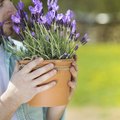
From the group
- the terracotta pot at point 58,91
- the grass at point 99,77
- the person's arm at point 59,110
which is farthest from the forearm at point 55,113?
the grass at point 99,77

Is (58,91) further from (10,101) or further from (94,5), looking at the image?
(94,5)

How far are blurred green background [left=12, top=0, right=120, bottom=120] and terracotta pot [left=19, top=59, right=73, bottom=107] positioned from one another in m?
1.55

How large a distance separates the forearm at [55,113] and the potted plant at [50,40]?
0.13 meters

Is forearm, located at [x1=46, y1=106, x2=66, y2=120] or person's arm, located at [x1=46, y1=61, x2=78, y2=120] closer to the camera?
person's arm, located at [x1=46, y1=61, x2=78, y2=120]

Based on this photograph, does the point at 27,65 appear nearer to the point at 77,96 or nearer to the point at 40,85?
the point at 40,85

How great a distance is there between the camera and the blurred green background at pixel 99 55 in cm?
1067

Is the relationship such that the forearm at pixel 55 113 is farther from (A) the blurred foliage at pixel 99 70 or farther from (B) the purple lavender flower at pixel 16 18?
(A) the blurred foliage at pixel 99 70

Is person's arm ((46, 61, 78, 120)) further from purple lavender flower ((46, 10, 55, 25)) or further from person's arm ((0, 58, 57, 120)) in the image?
purple lavender flower ((46, 10, 55, 25))

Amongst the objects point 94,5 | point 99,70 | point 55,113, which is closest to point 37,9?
point 55,113

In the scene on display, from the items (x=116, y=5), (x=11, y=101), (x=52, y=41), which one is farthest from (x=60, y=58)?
(x=116, y=5)

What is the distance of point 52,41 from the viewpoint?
2.78m

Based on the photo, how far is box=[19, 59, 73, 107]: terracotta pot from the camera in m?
2.76

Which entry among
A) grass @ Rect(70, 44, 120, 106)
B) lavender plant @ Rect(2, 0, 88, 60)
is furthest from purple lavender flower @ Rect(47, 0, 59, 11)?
grass @ Rect(70, 44, 120, 106)

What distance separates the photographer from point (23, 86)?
8.75 feet
